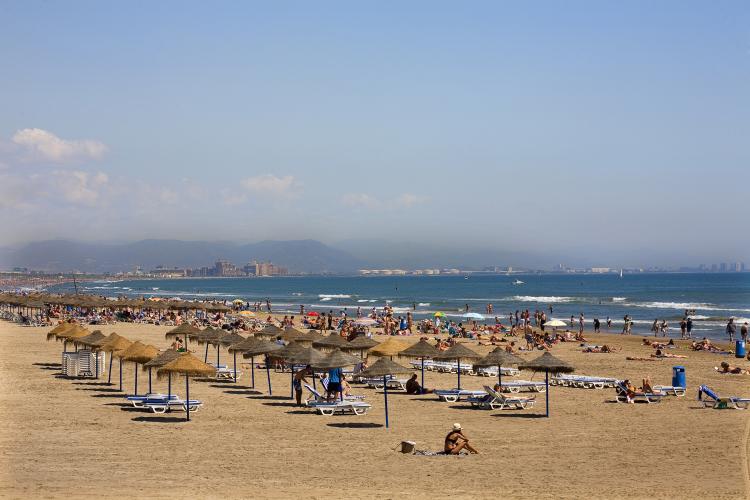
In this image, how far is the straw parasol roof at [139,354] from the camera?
19.0 m

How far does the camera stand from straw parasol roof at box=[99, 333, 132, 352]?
68.9 ft

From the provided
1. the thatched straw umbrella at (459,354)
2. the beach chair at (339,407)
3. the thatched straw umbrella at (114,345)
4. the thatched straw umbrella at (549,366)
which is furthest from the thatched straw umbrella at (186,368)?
the thatched straw umbrella at (549,366)


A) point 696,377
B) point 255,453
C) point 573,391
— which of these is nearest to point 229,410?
point 255,453

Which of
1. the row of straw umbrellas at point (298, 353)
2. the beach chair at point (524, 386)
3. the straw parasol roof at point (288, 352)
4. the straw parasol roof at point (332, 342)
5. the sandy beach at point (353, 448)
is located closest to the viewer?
the sandy beach at point (353, 448)

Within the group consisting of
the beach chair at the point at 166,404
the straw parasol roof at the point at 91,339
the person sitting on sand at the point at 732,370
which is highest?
the straw parasol roof at the point at 91,339

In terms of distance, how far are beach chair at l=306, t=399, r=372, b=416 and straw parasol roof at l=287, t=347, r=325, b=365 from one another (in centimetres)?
93

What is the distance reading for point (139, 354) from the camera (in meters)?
19.1

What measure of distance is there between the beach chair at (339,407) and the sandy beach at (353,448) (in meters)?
0.28

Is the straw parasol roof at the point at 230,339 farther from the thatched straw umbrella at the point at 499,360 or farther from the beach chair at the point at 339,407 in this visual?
the thatched straw umbrella at the point at 499,360

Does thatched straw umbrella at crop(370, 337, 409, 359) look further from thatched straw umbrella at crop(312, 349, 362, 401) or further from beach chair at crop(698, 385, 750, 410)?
beach chair at crop(698, 385, 750, 410)

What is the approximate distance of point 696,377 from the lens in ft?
85.0

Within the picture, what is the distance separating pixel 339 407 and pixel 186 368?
347cm

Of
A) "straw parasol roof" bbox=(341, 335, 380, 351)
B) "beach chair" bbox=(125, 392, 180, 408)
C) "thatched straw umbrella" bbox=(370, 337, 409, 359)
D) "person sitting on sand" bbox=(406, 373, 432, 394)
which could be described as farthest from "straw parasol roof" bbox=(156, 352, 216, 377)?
"person sitting on sand" bbox=(406, 373, 432, 394)

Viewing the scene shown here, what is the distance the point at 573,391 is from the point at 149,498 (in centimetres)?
1475
